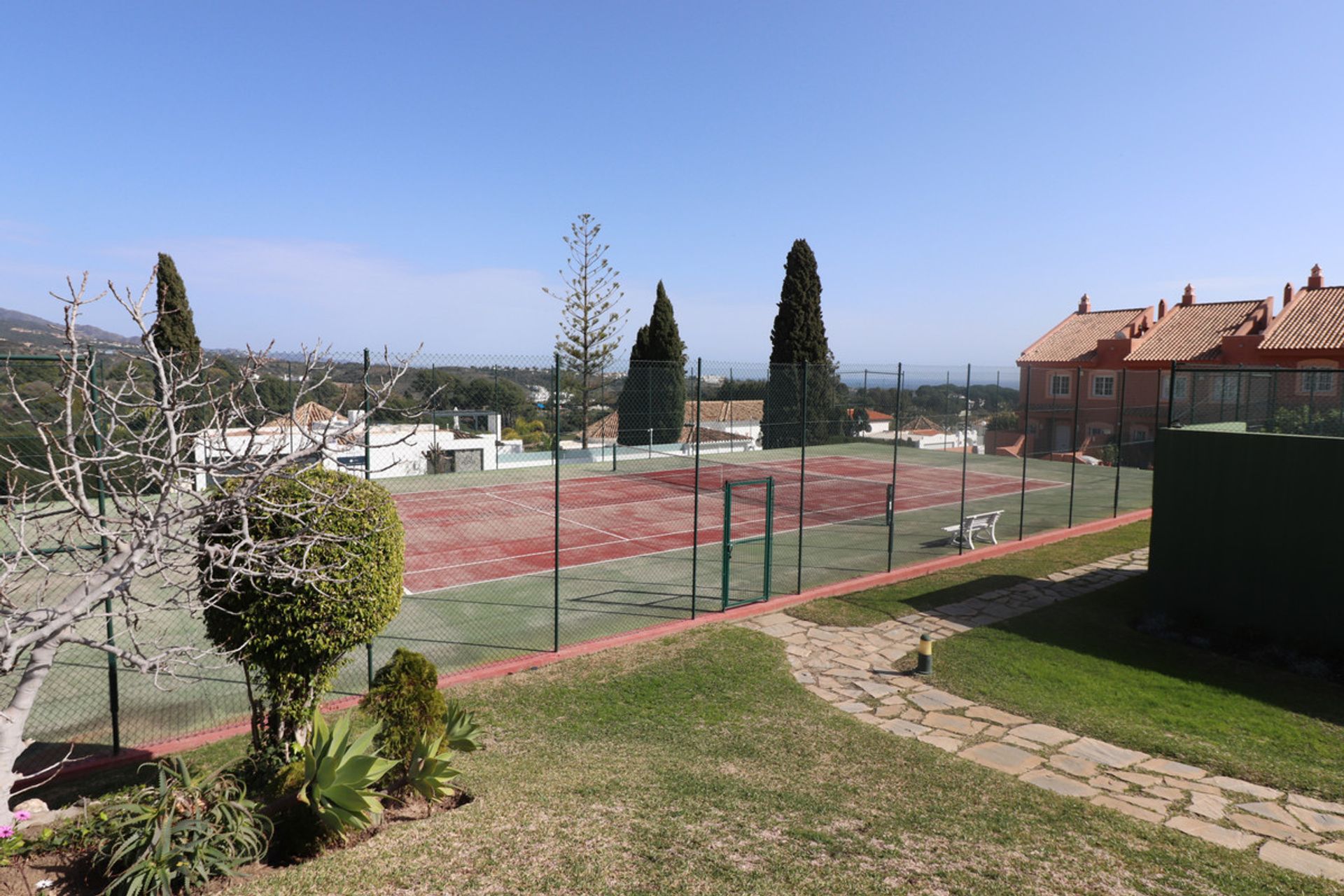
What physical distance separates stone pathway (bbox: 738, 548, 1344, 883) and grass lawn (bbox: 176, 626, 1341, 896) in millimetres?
294

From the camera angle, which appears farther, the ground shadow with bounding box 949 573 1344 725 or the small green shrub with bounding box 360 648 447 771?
the ground shadow with bounding box 949 573 1344 725

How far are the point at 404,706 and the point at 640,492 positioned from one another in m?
17.0

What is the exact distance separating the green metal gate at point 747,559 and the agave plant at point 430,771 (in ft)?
18.8

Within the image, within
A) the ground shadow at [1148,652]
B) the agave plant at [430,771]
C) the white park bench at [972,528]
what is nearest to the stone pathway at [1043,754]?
the ground shadow at [1148,652]

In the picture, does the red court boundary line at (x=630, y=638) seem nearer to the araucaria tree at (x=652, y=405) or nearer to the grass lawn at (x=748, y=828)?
the grass lawn at (x=748, y=828)

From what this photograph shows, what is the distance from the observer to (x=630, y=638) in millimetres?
9750

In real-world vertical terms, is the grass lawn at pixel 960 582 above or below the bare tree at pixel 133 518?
below

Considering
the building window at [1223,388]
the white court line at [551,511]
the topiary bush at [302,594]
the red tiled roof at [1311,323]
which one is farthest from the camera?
the red tiled roof at [1311,323]

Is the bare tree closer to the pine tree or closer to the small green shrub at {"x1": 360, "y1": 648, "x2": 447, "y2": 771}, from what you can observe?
the small green shrub at {"x1": 360, "y1": 648, "x2": 447, "y2": 771}

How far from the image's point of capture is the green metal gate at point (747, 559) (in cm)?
1084

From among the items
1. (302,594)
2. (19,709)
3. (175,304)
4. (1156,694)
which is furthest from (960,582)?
(175,304)

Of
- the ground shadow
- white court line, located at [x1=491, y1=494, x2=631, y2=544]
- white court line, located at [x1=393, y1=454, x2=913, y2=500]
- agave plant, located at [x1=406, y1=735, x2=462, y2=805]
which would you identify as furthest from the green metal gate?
white court line, located at [x1=393, y1=454, x2=913, y2=500]

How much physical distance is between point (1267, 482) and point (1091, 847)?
22.8 ft

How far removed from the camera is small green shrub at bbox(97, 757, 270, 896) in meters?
3.97
